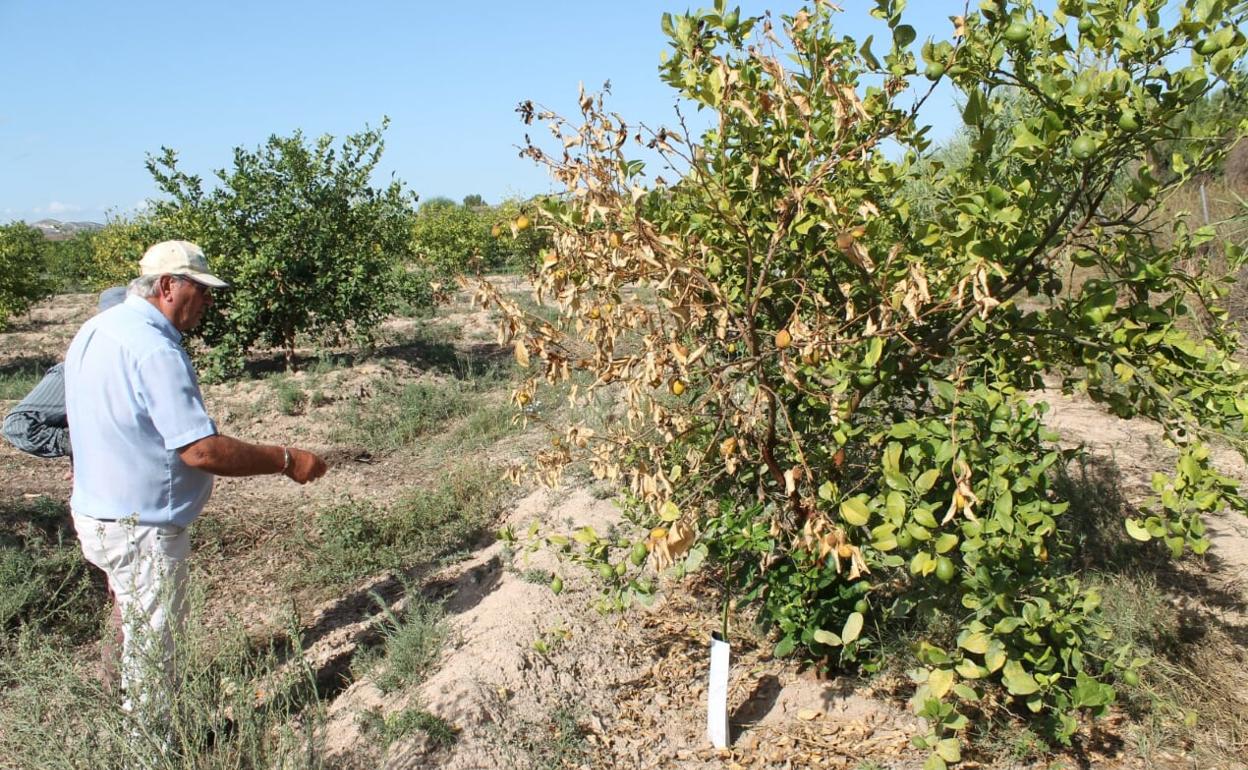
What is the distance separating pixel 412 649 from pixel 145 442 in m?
1.23

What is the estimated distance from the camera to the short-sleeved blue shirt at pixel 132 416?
9.04ft

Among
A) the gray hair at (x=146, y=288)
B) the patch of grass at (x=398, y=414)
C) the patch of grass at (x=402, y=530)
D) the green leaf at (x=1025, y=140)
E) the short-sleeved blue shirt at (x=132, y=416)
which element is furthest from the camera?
the patch of grass at (x=398, y=414)

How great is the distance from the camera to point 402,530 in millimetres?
4914

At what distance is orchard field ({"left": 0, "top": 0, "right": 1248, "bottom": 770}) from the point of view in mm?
2109

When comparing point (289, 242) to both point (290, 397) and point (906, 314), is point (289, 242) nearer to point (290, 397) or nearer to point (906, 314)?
point (290, 397)

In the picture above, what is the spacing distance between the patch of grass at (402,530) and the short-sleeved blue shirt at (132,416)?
1719mm

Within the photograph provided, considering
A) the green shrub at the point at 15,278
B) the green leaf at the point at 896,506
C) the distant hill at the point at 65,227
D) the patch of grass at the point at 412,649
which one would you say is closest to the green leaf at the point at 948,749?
the green leaf at the point at 896,506

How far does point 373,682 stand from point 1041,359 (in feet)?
8.34

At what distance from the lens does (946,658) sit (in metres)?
2.11

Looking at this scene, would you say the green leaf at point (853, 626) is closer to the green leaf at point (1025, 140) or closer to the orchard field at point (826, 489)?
the orchard field at point (826, 489)

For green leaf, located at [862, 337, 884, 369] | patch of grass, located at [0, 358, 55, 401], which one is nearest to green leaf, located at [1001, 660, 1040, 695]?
green leaf, located at [862, 337, 884, 369]

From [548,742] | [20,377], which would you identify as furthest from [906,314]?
[20,377]

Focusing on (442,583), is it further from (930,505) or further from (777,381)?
(930,505)

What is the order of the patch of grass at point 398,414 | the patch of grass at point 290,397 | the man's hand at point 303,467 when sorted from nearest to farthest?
the man's hand at point 303,467
the patch of grass at point 398,414
the patch of grass at point 290,397
